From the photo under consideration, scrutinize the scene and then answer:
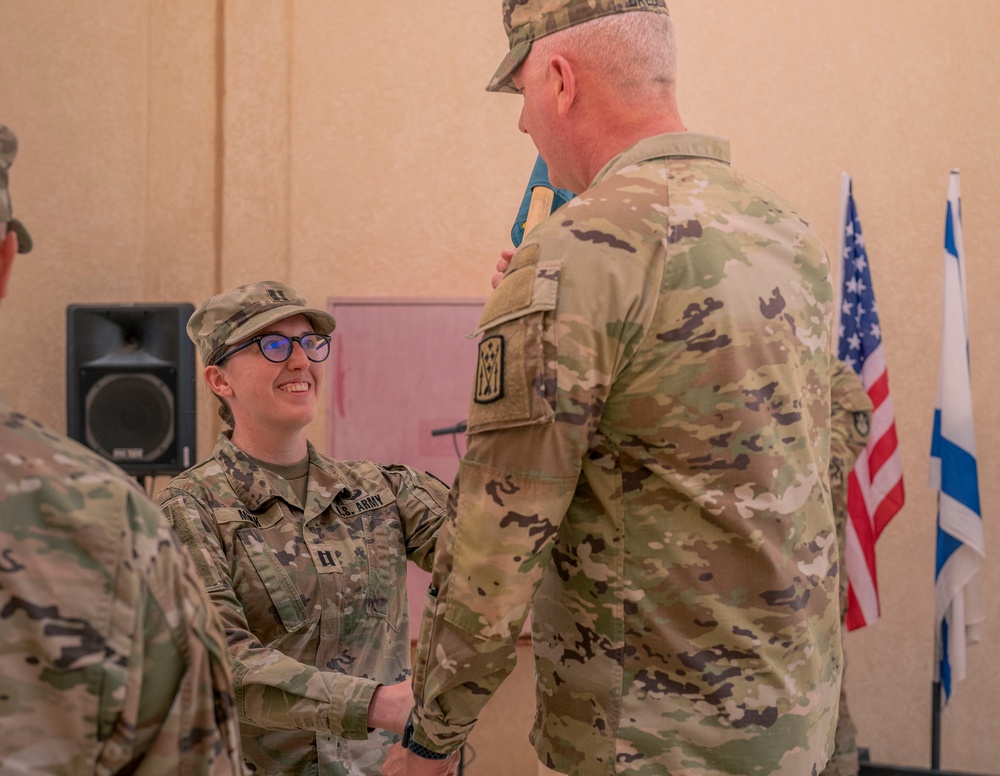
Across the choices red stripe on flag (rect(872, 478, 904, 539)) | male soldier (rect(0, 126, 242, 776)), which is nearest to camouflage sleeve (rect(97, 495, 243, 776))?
male soldier (rect(0, 126, 242, 776))

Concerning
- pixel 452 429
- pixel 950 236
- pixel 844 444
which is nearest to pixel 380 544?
pixel 452 429

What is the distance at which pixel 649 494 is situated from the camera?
4.88 feet

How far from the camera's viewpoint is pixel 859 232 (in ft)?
15.0

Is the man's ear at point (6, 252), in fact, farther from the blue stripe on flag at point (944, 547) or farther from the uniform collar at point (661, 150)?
the blue stripe on flag at point (944, 547)

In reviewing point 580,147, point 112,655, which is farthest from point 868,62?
point 112,655

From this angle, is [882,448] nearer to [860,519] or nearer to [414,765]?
[860,519]

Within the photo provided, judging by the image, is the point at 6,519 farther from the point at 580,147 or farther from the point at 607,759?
the point at 580,147

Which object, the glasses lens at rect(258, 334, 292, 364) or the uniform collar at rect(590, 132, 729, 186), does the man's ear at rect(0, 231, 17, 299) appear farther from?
the glasses lens at rect(258, 334, 292, 364)

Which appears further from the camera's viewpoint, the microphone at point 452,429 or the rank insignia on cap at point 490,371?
the microphone at point 452,429

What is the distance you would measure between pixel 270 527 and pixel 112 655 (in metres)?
1.17

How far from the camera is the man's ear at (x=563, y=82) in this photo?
1646 millimetres

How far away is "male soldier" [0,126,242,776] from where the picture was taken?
2.93 ft

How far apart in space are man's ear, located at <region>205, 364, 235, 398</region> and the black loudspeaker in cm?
194

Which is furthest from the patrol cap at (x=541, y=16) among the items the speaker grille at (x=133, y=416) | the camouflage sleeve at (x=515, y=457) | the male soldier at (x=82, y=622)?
the speaker grille at (x=133, y=416)
